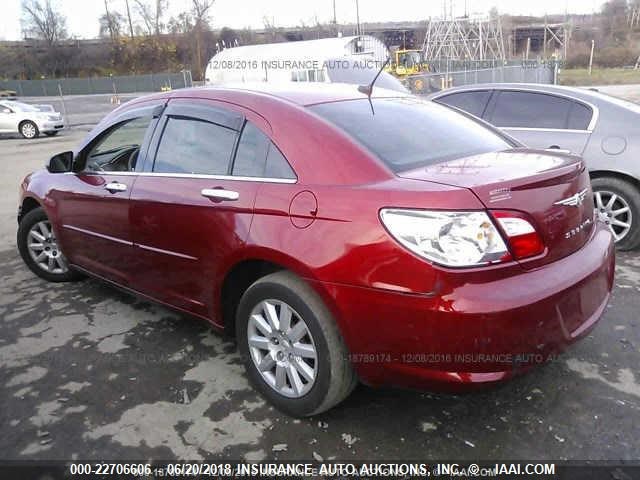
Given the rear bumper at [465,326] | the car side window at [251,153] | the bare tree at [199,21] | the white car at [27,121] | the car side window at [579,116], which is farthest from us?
the bare tree at [199,21]

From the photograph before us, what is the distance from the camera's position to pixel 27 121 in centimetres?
1953

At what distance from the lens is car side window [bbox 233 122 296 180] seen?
8.22 ft

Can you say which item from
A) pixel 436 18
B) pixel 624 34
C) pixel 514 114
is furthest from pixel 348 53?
pixel 624 34

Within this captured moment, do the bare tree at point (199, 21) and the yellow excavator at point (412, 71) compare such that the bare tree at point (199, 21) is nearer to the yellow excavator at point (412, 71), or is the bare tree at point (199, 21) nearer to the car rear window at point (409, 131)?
the yellow excavator at point (412, 71)

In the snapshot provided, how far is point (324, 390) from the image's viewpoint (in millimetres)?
2373

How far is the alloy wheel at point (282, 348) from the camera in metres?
2.45

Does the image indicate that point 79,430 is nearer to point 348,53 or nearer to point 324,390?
point 324,390

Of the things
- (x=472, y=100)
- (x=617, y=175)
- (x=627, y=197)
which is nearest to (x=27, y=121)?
(x=472, y=100)

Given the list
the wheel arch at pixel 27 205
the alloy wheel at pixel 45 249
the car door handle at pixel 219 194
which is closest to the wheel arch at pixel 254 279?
the car door handle at pixel 219 194

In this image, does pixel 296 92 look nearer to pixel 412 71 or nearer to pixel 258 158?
pixel 258 158

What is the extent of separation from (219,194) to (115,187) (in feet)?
3.50

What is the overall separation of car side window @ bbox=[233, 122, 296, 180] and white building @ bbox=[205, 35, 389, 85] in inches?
821

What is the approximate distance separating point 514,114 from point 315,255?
3936 mm

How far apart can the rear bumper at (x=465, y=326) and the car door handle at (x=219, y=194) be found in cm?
72
